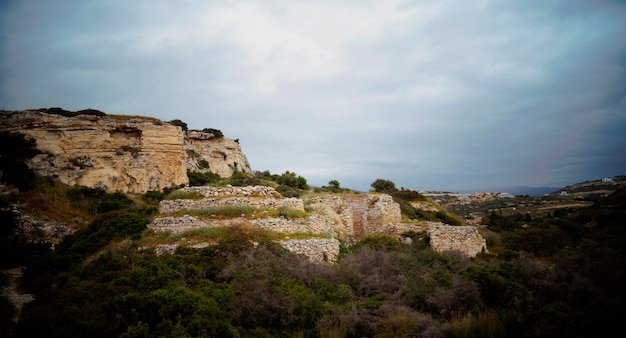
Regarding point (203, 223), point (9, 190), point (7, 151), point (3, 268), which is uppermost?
point (7, 151)

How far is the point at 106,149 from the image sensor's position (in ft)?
108

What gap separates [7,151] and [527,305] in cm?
3573

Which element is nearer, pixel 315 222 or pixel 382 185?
pixel 315 222

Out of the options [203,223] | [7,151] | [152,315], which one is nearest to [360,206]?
[203,223]

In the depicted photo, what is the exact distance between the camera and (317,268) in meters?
11.3

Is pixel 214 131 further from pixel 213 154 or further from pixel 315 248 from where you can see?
pixel 315 248

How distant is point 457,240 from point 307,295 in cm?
1152

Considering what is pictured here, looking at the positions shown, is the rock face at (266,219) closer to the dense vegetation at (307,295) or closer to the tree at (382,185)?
the dense vegetation at (307,295)

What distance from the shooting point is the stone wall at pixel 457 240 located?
58.6 ft

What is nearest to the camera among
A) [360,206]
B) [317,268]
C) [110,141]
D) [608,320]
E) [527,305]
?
[608,320]

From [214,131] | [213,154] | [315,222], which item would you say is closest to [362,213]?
[315,222]

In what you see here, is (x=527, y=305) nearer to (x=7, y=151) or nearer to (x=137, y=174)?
(x=137, y=174)

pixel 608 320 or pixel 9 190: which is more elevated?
pixel 9 190

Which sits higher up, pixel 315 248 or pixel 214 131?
pixel 214 131
